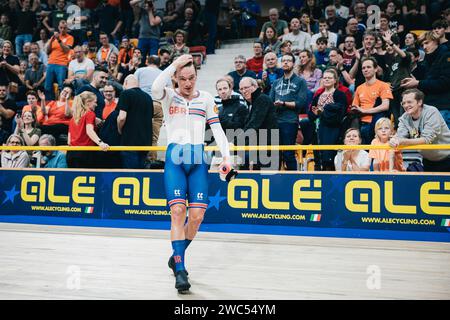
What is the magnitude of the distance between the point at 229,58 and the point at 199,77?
93cm

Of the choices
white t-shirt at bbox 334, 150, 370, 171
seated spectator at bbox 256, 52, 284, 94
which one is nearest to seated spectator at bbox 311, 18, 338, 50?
seated spectator at bbox 256, 52, 284, 94

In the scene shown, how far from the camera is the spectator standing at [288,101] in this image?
7.90 meters

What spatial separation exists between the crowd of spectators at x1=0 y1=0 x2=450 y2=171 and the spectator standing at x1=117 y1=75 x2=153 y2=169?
16 millimetres

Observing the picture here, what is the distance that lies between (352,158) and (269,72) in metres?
3.14

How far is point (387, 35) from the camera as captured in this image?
861 centimetres

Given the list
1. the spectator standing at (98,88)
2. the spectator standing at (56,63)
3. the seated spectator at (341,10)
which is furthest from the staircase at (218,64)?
the spectator standing at (56,63)

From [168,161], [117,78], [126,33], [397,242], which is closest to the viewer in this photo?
[168,161]

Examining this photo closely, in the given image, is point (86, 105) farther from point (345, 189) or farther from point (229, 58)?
point (229, 58)

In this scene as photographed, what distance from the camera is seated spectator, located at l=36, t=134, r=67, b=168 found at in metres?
8.84

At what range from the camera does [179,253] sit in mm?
4539

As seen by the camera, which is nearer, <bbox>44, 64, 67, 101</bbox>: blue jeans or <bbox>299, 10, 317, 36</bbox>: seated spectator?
<bbox>299, 10, 317, 36</bbox>: seated spectator

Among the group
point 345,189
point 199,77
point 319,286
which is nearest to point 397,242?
point 345,189

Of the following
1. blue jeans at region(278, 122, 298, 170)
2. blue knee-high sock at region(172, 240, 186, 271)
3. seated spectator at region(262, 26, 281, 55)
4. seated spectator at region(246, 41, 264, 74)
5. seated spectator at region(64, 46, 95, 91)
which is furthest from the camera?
seated spectator at region(64, 46, 95, 91)

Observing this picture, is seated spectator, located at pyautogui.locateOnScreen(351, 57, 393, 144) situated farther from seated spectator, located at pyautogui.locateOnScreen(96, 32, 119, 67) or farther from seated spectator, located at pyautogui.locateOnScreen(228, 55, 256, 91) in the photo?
seated spectator, located at pyautogui.locateOnScreen(96, 32, 119, 67)
